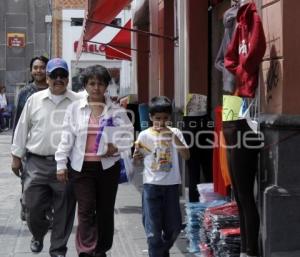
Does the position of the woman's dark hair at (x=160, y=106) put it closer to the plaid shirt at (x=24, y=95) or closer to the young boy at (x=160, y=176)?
the young boy at (x=160, y=176)

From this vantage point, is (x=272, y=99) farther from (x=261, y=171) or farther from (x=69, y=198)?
(x=69, y=198)

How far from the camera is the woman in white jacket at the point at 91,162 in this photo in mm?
6031

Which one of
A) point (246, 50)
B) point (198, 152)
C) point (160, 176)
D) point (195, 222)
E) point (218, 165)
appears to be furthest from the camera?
point (198, 152)

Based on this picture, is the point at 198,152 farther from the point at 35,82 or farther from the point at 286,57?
the point at 286,57

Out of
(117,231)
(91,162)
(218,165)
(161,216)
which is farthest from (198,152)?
(91,162)

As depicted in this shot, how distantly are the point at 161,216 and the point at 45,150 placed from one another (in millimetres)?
1285

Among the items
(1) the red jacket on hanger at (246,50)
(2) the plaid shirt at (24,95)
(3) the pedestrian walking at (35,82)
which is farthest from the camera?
(2) the plaid shirt at (24,95)

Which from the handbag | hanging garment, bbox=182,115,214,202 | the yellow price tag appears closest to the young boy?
the handbag

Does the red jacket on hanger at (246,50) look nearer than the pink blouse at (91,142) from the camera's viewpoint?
Yes

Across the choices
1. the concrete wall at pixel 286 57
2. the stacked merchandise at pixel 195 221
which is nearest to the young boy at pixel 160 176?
the stacked merchandise at pixel 195 221

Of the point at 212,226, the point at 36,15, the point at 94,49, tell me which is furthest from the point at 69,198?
the point at 36,15

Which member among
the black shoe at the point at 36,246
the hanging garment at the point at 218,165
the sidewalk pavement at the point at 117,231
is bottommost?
the sidewalk pavement at the point at 117,231

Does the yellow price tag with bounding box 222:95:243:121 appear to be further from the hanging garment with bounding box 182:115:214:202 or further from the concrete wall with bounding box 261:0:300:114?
the hanging garment with bounding box 182:115:214:202

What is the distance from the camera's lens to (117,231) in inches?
315
